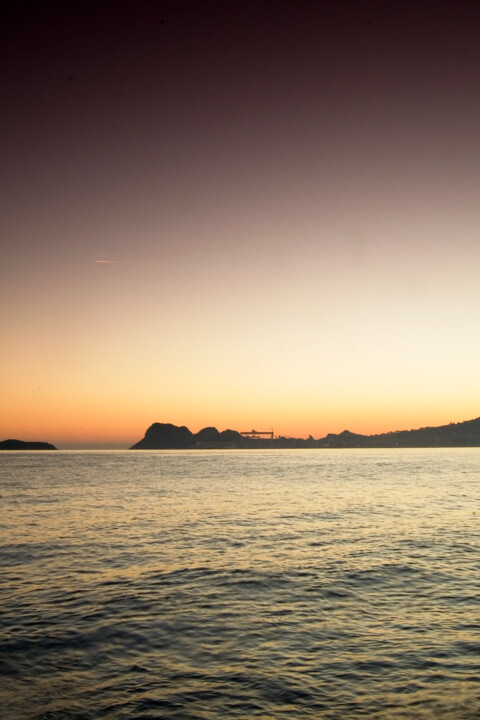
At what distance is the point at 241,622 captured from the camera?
16859mm

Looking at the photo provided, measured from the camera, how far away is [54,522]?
130 ft

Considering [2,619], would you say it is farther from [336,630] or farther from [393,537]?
[393,537]

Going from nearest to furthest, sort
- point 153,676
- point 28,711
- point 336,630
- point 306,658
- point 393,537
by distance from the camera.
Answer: point 28,711 < point 153,676 < point 306,658 < point 336,630 < point 393,537

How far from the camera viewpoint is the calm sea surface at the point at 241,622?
1148 centimetres

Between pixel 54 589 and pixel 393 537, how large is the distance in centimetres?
2026

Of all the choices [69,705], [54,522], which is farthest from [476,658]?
[54,522]

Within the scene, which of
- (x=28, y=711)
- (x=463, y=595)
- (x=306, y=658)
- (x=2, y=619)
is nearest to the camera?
(x=28, y=711)

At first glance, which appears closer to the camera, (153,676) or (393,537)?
(153,676)

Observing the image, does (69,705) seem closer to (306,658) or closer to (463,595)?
(306,658)

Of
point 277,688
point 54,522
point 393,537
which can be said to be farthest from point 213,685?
point 54,522

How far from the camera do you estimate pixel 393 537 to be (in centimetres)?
3178

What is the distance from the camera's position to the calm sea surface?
1148 cm

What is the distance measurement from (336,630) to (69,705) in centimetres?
819

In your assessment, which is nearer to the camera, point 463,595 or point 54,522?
point 463,595
